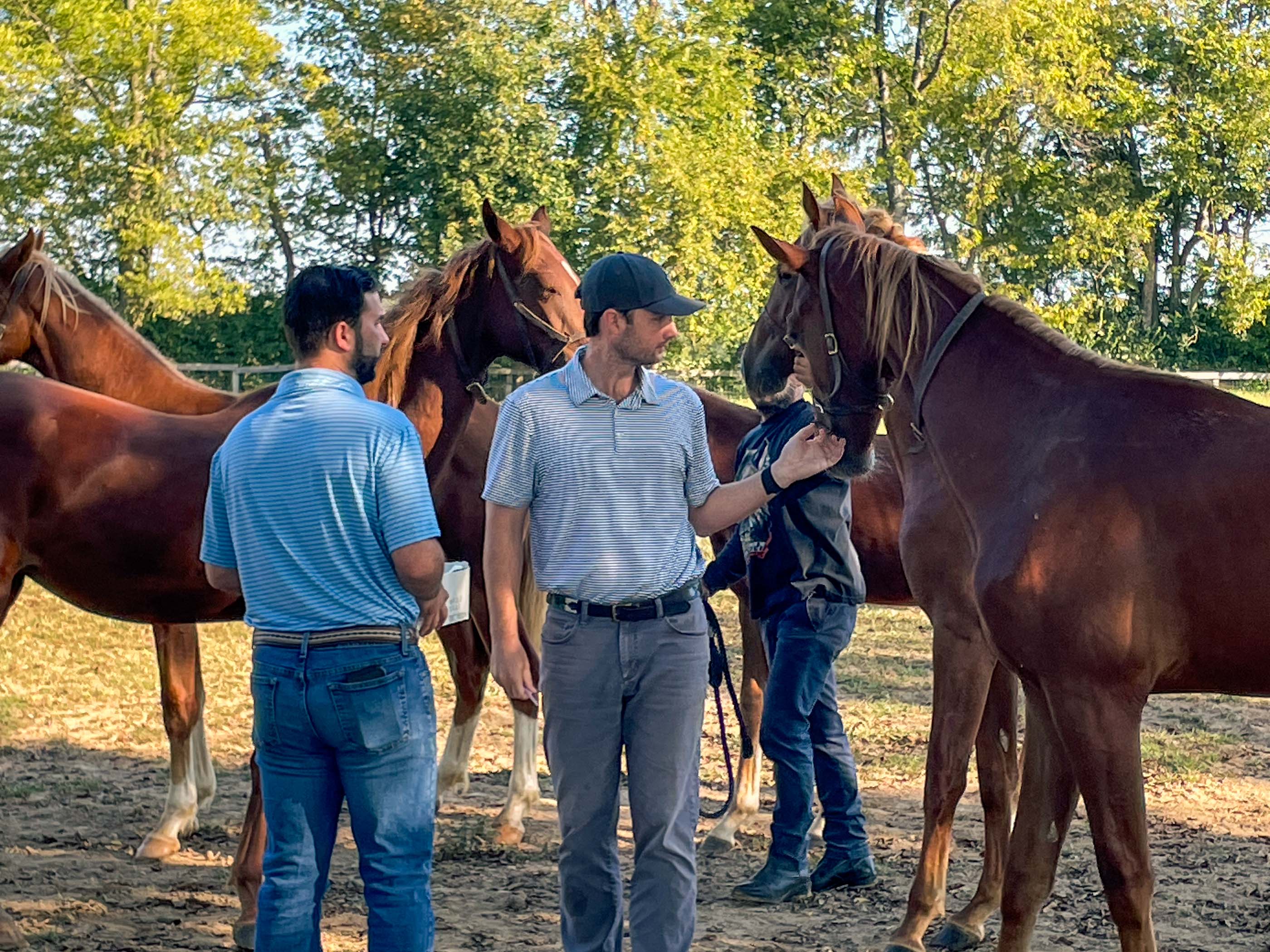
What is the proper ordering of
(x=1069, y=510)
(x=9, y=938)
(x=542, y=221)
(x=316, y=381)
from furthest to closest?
1. (x=542, y=221)
2. (x=9, y=938)
3. (x=1069, y=510)
4. (x=316, y=381)

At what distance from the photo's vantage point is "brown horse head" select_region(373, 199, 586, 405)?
17.3 ft

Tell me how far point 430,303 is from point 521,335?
38cm

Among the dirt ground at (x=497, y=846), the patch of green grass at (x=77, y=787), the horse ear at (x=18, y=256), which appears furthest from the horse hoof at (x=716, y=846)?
the horse ear at (x=18, y=256)

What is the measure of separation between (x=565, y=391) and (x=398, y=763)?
39.9 inches

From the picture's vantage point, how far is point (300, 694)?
9.53 feet

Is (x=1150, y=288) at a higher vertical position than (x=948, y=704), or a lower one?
higher

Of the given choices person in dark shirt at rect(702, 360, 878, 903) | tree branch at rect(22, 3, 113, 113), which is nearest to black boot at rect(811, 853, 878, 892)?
person in dark shirt at rect(702, 360, 878, 903)

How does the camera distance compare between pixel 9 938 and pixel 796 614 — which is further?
pixel 796 614

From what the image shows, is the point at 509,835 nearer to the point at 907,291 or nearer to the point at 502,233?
the point at 502,233

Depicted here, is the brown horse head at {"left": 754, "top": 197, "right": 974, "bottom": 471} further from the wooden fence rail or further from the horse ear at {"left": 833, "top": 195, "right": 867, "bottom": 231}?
the wooden fence rail

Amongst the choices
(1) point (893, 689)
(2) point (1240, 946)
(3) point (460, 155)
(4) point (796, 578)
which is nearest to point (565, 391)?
(4) point (796, 578)

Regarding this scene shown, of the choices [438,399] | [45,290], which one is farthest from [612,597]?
[45,290]

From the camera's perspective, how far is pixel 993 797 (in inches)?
182

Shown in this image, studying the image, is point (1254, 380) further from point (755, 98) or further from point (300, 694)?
point (300, 694)
